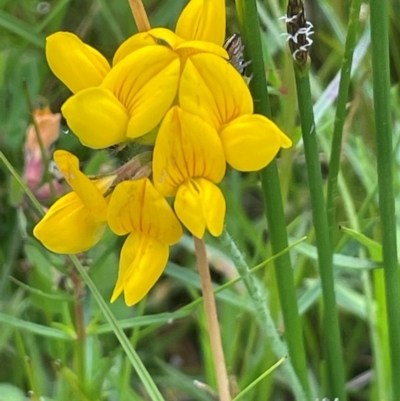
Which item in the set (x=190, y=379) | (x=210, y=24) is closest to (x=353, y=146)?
(x=190, y=379)

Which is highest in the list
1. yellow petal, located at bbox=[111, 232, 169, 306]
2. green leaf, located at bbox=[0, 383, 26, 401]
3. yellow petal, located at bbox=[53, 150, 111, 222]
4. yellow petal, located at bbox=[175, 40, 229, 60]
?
yellow petal, located at bbox=[175, 40, 229, 60]

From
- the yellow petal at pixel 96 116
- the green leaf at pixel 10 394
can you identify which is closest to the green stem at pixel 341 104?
the yellow petal at pixel 96 116

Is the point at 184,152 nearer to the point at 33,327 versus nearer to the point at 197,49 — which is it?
the point at 197,49

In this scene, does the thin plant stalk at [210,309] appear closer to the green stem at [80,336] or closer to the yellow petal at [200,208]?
the yellow petal at [200,208]

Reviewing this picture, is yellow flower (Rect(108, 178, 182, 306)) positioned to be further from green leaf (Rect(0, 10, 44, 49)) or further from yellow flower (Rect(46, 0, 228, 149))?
green leaf (Rect(0, 10, 44, 49))

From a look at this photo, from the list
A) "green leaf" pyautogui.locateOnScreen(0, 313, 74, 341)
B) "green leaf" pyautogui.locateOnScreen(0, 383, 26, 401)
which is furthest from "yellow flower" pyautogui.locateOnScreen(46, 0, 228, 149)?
"green leaf" pyautogui.locateOnScreen(0, 383, 26, 401)

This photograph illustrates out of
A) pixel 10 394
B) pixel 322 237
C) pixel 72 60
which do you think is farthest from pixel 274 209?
pixel 10 394

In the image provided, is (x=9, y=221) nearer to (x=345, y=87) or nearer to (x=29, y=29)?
(x=29, y=29)
